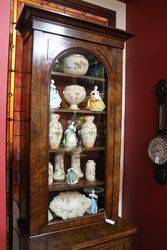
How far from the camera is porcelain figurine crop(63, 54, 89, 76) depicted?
1.39 metres

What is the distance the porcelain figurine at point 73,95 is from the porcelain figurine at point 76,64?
0.09m

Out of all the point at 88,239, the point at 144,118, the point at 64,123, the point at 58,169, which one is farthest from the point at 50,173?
the point at 144,118

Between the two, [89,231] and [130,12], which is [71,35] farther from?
[89,231]

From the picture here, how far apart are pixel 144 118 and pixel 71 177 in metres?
0.73

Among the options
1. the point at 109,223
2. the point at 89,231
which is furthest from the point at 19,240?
the point at 109,223

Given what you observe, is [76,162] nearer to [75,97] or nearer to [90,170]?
[90,170]

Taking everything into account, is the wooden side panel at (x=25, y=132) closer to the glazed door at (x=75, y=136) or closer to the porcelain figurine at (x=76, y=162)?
the glazed door at (x=75, y=136)

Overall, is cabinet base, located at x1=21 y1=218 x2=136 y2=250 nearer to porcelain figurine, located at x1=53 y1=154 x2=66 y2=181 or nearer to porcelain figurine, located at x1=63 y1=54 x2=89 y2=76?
porcelain figurine, located at x1=53 y1=154 x2=66 y2=181

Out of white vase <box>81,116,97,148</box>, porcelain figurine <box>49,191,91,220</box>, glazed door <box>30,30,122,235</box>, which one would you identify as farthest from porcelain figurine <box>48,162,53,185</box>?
white vase <box>81,116,97,148</box>

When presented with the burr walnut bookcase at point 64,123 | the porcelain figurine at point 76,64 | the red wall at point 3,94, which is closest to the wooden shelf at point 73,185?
the burr walnut bookcase at point 64,123

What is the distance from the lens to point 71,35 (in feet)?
4.28

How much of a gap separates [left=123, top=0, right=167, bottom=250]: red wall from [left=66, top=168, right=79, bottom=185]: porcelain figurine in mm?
596

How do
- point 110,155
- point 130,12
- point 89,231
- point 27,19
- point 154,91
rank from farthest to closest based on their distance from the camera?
point 130,12 → point 154,91 → point 110,155 → point 89,231 → point 27,19

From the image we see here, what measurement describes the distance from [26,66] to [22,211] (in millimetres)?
841
